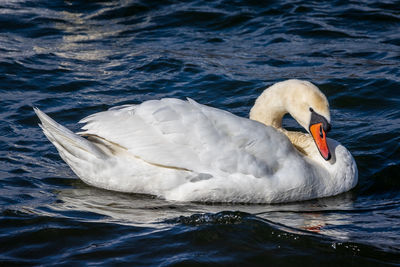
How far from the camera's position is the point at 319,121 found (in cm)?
665

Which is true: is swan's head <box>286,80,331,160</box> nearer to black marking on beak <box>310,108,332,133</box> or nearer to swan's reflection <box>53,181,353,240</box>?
black marking on beak <box>310,108,332,133</box>

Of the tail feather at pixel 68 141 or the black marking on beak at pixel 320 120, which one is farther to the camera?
the black marking on beak at pixel 320 120

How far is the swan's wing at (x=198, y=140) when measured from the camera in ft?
20.2

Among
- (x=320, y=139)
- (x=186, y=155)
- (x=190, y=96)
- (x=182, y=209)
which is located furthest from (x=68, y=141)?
(x=190, y=96)

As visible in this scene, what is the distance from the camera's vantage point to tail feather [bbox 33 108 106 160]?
20.2 ft

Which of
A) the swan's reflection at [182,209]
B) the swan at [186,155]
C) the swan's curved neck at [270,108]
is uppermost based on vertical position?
the swan's curved neck at [270,108]

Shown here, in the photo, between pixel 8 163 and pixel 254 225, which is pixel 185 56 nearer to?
pixel 8 163

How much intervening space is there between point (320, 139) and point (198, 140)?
1.22 m

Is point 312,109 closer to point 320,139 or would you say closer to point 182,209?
point 320,139

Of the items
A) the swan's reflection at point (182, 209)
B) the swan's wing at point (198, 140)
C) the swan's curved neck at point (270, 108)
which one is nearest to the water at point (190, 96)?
the swan's reflection at point (182, 209)

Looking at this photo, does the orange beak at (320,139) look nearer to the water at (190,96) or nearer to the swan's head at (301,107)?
the swan's head at (301,107)

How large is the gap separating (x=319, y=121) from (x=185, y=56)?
4.55 metres

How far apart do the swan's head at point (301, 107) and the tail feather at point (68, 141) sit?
173 cm

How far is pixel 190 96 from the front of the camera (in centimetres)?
943
